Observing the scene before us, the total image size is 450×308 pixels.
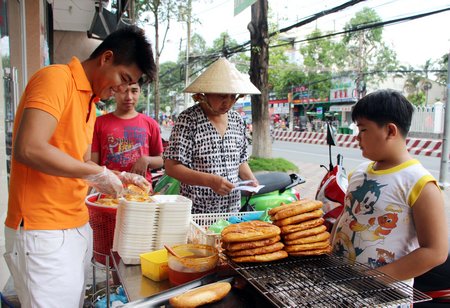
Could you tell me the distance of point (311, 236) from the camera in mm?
1478

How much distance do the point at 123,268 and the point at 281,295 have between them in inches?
33.9

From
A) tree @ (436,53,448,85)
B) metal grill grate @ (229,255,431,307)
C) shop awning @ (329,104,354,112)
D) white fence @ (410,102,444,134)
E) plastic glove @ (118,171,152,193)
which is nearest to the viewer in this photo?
metal grill grate @ (229,255,431,307)

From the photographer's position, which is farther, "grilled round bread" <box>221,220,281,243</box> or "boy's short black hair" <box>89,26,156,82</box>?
"boy's short black hair" <box>89,26,156,82</box>

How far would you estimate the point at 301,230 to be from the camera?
58.1 inches

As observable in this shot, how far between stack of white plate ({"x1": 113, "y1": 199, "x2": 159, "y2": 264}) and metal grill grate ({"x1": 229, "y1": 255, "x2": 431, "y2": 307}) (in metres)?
0.47

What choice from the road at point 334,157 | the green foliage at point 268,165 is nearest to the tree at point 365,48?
the road at point 334,157

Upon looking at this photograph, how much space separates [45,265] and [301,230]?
1.14m

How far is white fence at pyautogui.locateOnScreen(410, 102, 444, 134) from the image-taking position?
21766 mm

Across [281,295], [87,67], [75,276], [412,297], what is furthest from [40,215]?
[412,297]

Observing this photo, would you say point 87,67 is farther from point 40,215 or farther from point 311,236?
point 311,236

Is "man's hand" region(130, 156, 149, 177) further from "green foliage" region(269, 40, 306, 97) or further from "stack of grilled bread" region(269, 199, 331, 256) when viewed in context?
"green foliage" region(269, 40, 306, 97)

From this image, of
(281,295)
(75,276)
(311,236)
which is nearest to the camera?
(281,295)

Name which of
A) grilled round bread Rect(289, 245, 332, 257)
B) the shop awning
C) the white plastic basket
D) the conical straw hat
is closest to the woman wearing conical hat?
the conical straw hat

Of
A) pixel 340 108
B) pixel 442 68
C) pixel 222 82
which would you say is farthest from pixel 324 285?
pixel 442 68
